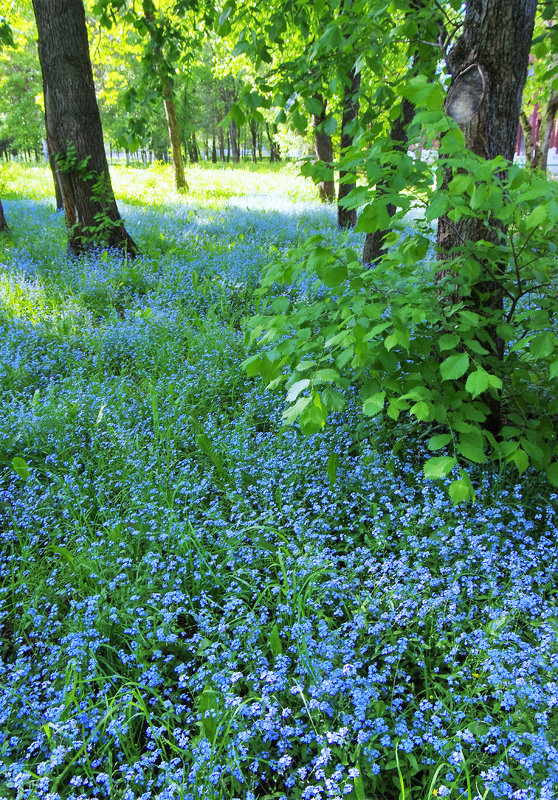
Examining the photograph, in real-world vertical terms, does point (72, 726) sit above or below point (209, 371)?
below

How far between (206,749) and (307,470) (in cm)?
182

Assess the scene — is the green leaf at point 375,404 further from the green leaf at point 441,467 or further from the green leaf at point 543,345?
the green leaf at point 543,345

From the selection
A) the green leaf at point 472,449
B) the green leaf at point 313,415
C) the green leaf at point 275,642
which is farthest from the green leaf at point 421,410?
the green leaf at point 275,642

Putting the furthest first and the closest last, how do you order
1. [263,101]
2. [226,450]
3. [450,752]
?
[226,450], [263,101], [450,752]

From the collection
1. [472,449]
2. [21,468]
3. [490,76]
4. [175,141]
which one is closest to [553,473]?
[472,449]

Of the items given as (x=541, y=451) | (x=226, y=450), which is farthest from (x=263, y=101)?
(x=541, y=451)

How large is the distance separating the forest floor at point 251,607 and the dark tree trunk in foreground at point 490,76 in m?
1.33

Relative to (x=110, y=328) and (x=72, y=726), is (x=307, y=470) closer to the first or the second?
(x=72, y=726)

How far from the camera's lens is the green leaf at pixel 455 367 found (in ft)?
7.34

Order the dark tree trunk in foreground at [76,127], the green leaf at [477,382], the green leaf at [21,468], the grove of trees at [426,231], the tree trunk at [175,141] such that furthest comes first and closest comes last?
the tree trunk at [175,141] < the dark tree trunk in foreground at [76,127] < the green leaf at [21,468] < the grove of trees at [426,231] < the green leaf at [477,382]

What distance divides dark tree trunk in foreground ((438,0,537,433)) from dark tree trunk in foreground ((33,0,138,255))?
20.2 feet

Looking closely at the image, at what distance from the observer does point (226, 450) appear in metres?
3.63

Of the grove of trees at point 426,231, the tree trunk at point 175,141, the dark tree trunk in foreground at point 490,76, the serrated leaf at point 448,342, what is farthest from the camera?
the tree trunk at point 175,141

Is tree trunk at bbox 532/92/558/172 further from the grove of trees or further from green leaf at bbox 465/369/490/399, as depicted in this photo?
green leaf at bbox 465/369/490/399
